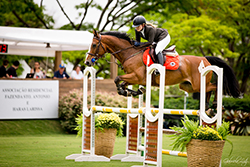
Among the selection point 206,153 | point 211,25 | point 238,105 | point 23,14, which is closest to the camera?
point 206,153

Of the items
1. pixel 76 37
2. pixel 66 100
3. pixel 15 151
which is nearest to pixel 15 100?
pixel 66 100

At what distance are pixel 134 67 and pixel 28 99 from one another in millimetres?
6900

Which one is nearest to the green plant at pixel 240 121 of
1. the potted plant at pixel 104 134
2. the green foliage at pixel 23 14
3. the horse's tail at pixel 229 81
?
the horse's tail at pixel 229 81

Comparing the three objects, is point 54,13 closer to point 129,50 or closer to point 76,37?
point 76,37

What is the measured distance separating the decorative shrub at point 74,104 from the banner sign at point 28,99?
42 centimetres

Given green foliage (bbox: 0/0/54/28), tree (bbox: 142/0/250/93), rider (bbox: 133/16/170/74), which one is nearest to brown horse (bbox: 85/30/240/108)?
rider (bbox: 133/16/170/74)

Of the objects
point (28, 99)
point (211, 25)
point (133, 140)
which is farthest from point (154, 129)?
point (211, 25)

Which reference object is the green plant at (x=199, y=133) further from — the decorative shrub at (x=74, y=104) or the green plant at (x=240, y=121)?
the green plant at (x=240, y=121)

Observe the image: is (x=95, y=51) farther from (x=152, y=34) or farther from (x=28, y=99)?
(x=28, y=99)

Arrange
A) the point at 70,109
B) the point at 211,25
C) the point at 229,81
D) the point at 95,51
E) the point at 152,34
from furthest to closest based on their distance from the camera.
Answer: the point at 211,25, the point at 70,109, the point at 229,81, the point at 95,51, the point at 152,34

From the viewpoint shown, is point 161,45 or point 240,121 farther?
point 240,121

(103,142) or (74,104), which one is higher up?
(74,104)

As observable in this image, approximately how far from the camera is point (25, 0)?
17.4 meters

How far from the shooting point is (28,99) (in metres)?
12.3
